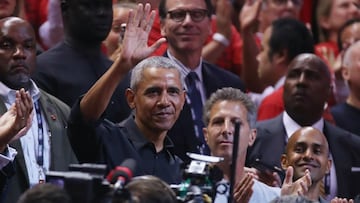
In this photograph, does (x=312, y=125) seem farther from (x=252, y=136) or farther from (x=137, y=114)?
(x=137, y=114)

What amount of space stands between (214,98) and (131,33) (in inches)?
39.2

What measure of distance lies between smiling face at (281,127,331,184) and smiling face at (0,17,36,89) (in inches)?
66.2

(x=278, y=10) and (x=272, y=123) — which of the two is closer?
(x=272, y=123)

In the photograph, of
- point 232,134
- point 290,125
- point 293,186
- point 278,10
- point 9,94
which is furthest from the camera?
point 278,10

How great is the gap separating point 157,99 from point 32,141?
2.48 ft

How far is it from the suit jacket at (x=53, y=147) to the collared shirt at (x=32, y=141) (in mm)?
27

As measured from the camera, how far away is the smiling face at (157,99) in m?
7.22

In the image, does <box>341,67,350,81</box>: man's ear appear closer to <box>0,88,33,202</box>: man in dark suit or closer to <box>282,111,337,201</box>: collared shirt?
<box>282,111,337,201</box>: collared shirt

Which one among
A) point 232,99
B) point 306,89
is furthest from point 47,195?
point 306,89

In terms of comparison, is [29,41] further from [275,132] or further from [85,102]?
[275,132]

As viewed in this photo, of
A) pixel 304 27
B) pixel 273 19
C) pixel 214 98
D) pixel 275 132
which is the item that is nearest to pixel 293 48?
pixel 304 27

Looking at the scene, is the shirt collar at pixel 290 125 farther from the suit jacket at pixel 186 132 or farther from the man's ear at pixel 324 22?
the man's ear at pixel 324 22

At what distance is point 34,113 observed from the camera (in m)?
7.30

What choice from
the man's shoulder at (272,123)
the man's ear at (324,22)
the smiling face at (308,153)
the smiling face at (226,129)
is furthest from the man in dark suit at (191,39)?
the man's ear at (324,22)
